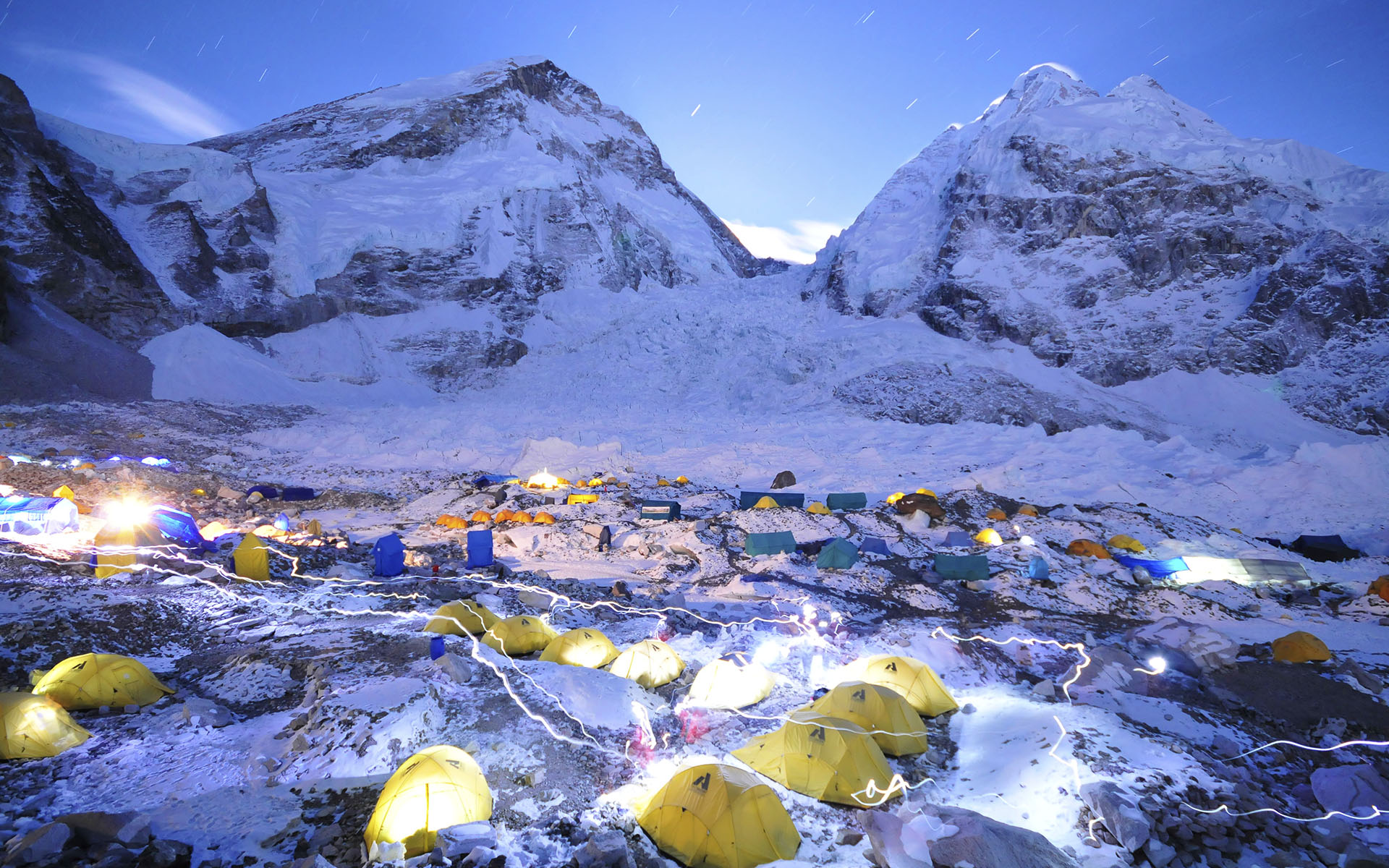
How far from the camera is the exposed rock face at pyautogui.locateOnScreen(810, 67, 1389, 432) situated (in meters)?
30.8

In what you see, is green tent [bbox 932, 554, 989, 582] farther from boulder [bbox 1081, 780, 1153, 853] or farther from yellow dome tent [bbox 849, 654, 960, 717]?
boulder [bbox 1081, 780, 1153, 853]

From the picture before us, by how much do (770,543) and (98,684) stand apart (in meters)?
11.2

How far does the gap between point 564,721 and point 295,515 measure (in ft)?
44.5

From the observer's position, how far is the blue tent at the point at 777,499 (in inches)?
700

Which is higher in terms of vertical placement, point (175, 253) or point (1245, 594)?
point (175, 253)

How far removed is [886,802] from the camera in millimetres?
6066

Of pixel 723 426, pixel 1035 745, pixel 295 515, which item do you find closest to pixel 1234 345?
pixel 723 426

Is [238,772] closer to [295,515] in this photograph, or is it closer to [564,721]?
[564,721]

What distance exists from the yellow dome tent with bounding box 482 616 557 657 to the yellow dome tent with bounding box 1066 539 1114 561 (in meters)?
11.8

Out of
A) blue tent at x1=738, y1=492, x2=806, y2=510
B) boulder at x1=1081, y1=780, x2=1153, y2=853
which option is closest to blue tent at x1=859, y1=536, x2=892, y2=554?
blue tent at x1=738, y1=492, x2=806, y2=510

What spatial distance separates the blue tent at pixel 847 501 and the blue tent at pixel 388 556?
10.8 meters

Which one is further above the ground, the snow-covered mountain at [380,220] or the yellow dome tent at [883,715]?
the snow-covered mountain at [380,220]

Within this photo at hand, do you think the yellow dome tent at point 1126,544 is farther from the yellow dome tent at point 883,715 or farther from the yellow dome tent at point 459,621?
the yellow dome tent at point 459,621

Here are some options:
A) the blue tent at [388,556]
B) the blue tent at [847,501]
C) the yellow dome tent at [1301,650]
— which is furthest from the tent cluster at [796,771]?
the blue tent at [847,501]
